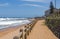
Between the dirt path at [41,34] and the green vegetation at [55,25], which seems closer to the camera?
the green vegetation at [55,25]

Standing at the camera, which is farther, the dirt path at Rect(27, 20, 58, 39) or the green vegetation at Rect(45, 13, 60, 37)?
the dirt path at Rect(27, 20, 58, 39)

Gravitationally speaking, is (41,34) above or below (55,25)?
below

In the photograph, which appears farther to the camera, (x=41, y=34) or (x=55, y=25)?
(x=55, y=25)
